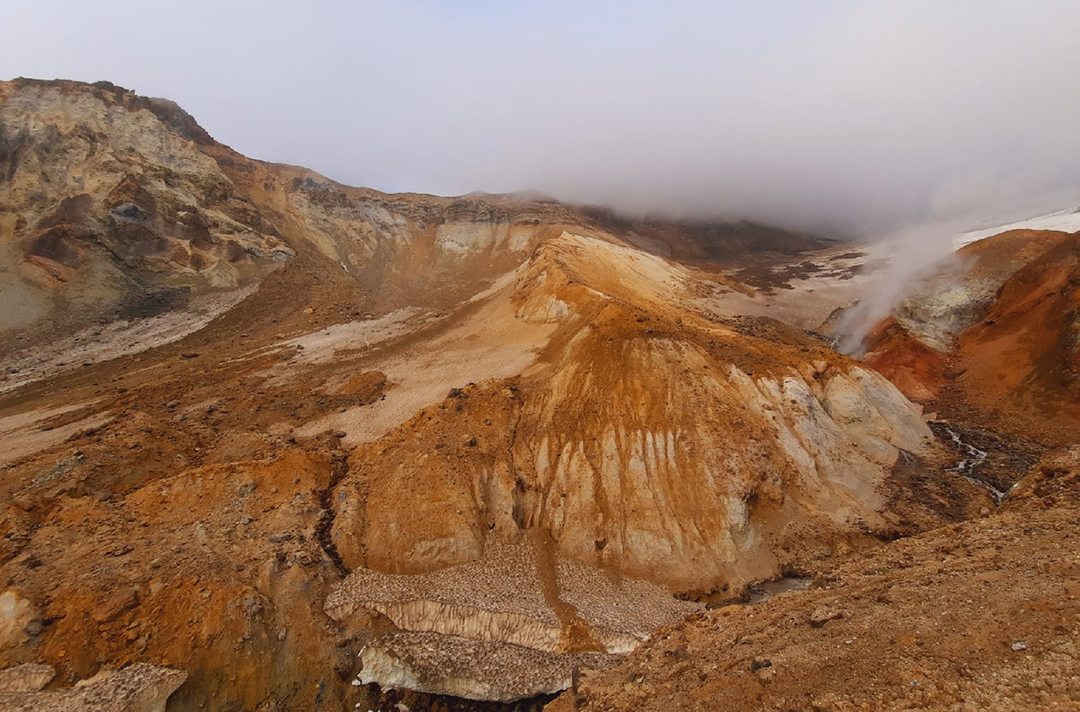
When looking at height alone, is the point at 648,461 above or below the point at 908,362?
below

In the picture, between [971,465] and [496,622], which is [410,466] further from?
[971,465]

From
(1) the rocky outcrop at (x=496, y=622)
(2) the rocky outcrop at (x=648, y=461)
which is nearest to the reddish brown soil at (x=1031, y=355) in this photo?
(2) the rocky outcrop at (x=648, y=461)

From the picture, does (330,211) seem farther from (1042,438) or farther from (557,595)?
(1042,438)

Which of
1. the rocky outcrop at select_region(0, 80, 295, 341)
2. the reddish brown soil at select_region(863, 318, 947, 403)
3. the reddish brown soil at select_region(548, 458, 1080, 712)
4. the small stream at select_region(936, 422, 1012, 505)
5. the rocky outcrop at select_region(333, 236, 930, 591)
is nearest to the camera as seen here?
the reddish brown soil at select_region(548, 458, 1080, 712)

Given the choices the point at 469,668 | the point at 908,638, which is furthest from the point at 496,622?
the point at 908,638

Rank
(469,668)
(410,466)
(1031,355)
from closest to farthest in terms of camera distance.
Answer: (469,668), (410,466), (1031,355)

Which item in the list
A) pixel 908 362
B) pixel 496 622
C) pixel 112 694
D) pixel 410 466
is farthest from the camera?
pixel 908 362

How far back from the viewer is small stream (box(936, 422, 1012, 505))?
21.5m

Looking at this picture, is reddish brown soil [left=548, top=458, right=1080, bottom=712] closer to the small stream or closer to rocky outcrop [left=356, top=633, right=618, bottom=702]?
rocky outcrop [left=356, top=633, right=618, bottom=702]

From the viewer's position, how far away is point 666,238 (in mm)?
91062

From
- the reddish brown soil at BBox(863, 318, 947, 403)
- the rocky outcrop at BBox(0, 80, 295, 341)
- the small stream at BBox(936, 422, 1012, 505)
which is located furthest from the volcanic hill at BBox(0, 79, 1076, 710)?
the small stream at BBox(936, 422, 1012, 505)

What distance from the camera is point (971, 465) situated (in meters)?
23.8

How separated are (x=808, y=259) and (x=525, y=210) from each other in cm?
5354

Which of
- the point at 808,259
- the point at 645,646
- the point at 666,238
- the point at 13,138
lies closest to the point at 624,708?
the point at 645,646
